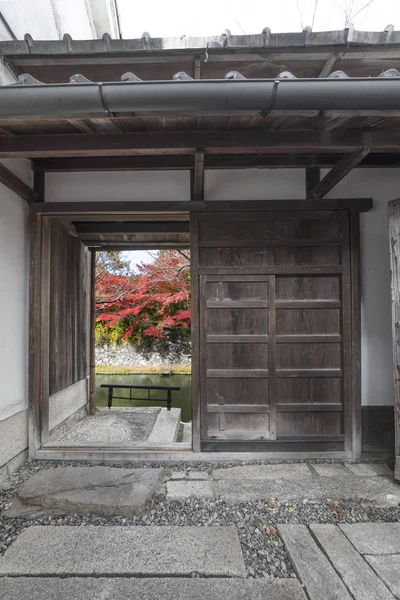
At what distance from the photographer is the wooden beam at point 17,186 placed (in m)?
2.41

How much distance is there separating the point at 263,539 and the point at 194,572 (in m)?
0.48

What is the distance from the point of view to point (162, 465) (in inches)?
105

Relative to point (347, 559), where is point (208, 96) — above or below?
above

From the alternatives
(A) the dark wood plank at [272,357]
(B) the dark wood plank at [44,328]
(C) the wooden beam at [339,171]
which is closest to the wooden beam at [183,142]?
(C) the wooden beam at [339,171]

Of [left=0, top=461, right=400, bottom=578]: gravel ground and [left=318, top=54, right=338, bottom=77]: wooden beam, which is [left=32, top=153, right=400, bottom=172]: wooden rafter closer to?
[left=318, top=54, right=338, bottom=77]: wooden beam

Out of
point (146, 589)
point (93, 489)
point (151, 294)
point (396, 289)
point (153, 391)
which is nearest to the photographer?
point (146, 589)

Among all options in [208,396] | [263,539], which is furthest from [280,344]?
[263,539]

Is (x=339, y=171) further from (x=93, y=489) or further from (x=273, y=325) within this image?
(x=93, y=489)

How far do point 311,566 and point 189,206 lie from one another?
2649 mm

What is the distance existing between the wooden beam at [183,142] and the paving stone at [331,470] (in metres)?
2.48

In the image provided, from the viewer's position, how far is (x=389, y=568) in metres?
1.58

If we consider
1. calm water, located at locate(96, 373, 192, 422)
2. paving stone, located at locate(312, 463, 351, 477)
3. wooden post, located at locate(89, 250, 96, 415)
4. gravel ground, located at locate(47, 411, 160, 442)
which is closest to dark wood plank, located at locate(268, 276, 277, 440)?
paving stone, located at locate(312, 463, 351, 477)

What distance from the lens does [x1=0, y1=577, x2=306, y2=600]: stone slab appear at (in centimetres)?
141

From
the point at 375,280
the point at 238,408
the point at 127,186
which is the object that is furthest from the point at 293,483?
the point at 127,186
